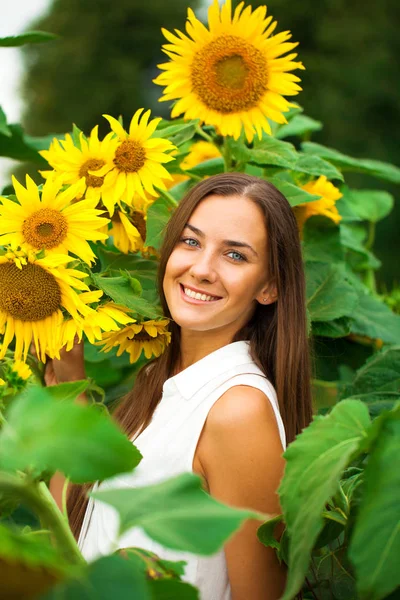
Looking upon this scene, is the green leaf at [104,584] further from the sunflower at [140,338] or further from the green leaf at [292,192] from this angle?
the green leaf at [292,192]

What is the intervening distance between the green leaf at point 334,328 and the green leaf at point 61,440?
0.85 m

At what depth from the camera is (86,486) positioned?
1104mm

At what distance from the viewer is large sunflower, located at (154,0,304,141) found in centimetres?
112

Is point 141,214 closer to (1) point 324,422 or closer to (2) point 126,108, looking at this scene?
(1) point 324,422

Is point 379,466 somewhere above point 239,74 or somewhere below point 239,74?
below

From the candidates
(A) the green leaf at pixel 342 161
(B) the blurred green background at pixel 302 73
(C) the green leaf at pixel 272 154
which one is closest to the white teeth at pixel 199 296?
(C) the green leaf at pixel 272 154

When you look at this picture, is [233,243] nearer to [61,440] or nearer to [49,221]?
[49,221]

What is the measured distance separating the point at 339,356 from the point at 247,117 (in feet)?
1.80

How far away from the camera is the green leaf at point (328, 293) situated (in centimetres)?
126

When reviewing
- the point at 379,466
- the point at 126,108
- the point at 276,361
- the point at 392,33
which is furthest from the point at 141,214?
the point at 126,108

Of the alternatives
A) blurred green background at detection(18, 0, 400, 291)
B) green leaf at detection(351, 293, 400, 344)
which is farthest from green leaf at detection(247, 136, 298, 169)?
blurred green background at detection(18, 0, 400, 291)

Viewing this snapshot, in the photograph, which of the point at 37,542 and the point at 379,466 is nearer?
the point at 37,542

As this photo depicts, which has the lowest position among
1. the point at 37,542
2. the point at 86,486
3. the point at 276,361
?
the point at 86,486

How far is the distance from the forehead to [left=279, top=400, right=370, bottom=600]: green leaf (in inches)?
16.9
